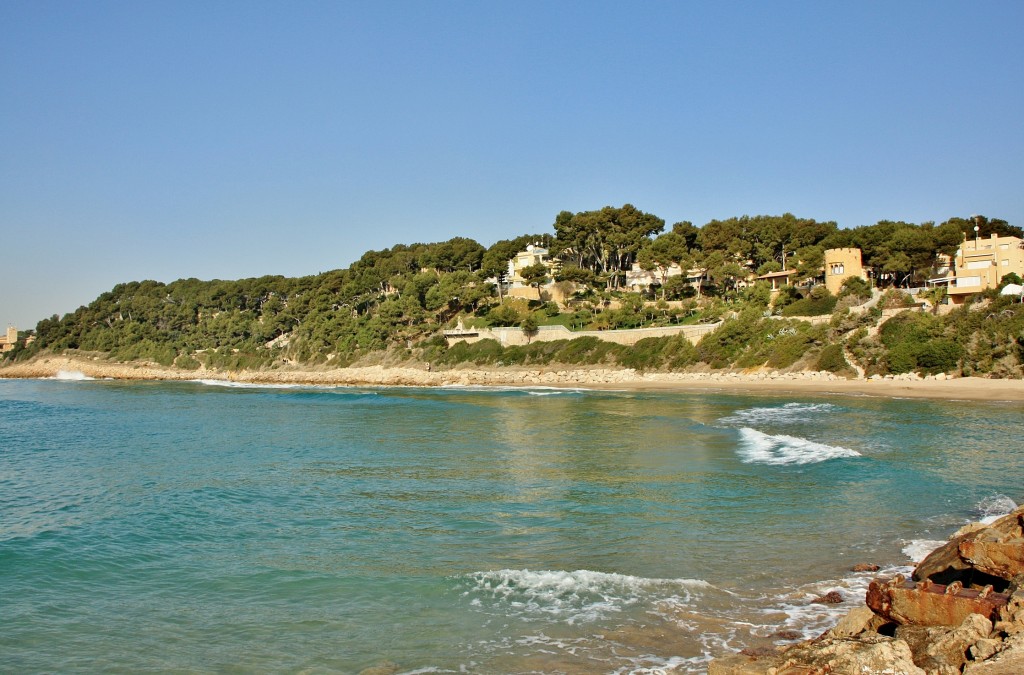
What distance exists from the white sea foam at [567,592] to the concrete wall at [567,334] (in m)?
40.8

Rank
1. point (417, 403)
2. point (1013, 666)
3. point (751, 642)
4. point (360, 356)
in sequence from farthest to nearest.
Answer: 1. point (360, 356)
2. point (417, 403)
3. point (751, 642)
4. point (1013, 666)

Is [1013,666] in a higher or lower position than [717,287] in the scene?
lower

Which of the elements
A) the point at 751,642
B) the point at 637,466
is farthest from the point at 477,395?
the point at 751,642

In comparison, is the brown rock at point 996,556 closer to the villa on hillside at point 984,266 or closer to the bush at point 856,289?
the villa on hillside at point 984,266

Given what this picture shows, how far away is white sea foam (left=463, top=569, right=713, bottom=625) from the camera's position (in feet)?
27.0

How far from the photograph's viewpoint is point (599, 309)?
63219 millimetres

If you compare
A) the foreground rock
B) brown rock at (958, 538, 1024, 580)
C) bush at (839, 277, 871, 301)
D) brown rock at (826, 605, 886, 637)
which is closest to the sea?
brown rock at (826, 605, 886, 637)

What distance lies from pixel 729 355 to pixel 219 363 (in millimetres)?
59083

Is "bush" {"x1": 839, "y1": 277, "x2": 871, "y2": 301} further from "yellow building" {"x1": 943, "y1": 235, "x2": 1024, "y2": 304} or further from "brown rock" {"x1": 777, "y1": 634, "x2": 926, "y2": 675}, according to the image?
"brown rock" {"x1": 777, "y1": 634, "x2": 926, "y2": 675}

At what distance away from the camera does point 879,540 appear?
10.6 metres

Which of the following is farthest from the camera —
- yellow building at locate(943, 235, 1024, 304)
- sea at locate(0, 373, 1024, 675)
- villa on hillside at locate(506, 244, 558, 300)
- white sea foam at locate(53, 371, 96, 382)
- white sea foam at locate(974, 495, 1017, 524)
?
white sea foam at locate(53, 371, 96, 382)

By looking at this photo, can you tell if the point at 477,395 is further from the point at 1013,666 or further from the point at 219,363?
the point at 219,363

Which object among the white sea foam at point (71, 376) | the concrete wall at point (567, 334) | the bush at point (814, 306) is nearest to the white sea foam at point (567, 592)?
the concrete wall at point (567, 334)

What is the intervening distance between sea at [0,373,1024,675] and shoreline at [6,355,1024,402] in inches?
326
